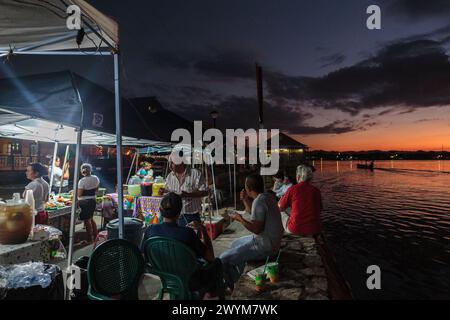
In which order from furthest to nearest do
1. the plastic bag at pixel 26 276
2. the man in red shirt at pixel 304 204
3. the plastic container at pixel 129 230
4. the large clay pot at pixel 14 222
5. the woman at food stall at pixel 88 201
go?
1. the woman at food stall at pixel 88 201
2. the man in red shirt at pixel 304 204
3. the plastic container at pixel 129 230
4. the large clay pot at pixel 14 222
5. the plastic bag at pixel 26 276

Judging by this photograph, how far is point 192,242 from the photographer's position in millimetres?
3041

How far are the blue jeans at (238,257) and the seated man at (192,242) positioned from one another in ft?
2.39

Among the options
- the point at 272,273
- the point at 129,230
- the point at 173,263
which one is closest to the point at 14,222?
the point at 129,230

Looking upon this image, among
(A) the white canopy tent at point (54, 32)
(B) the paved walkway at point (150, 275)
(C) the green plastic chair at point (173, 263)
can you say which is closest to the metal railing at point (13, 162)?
(B) the paved walkway at point (150, 275)

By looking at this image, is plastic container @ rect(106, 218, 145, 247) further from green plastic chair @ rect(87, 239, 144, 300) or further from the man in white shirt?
green plastic chair @ rect(87, 239, 144, 300)

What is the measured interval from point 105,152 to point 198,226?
134 ft

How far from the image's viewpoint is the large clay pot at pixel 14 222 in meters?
3.48

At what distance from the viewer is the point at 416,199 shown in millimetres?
23344

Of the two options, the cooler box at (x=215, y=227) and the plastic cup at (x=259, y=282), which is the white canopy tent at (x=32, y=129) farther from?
the plastic cup at (x=259, y=282)

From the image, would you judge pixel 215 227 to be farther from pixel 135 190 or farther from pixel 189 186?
pixel 135 190

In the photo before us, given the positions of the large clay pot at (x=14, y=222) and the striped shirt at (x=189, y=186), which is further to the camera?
the striped shirt at (x=189, y=186)

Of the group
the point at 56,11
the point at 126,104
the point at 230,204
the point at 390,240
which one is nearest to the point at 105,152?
the point at 230,204

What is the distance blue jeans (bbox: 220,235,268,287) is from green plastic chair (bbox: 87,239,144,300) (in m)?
1.34

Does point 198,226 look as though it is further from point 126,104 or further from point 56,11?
point 126,104
